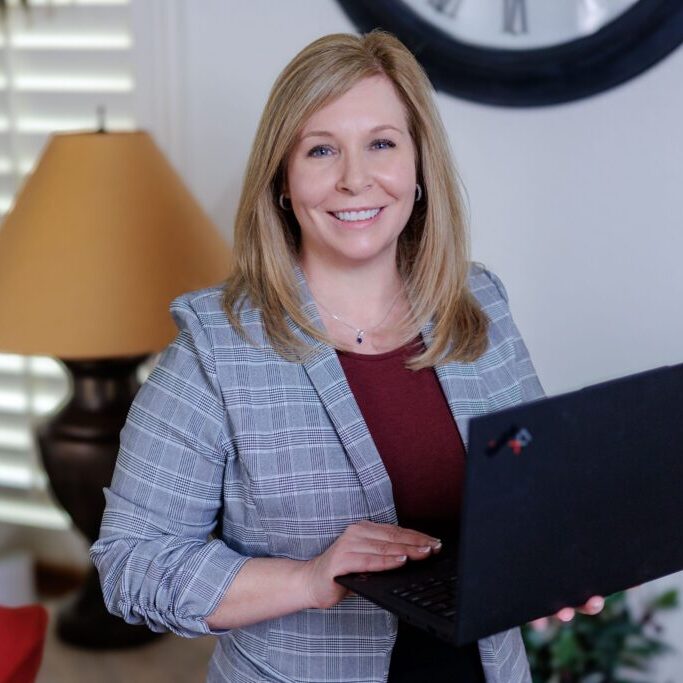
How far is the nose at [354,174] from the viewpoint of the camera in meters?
1.44

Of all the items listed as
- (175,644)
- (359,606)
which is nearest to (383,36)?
(359,606)

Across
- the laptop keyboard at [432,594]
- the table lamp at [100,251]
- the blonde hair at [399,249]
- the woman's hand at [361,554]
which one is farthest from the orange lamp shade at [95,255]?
the laptop keyboard at [432,594]

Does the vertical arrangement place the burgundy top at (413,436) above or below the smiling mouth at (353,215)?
below

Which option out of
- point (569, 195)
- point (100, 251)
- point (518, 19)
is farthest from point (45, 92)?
point (569, 195)

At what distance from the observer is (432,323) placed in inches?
60.7

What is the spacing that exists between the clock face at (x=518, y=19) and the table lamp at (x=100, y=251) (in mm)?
585

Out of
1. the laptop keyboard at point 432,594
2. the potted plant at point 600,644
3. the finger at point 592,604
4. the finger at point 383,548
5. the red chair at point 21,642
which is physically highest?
the finger at point 383,548

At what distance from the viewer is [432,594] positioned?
120 centimetres

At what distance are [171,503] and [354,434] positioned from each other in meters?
0.24

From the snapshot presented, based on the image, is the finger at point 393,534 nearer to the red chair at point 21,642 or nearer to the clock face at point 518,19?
the red chair at point 21,642

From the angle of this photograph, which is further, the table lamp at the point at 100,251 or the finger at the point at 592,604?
the table lamp at the point at 100,251

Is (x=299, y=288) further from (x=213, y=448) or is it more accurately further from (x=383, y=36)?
(x=383, y=36)

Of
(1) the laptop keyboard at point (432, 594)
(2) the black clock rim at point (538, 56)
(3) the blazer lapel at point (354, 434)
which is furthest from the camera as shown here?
(2) the black clock rim at point (538, 56)

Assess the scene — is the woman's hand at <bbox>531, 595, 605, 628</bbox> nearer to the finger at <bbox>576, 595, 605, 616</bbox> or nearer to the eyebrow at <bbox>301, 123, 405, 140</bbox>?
the finger at <bbox>576, 595, 605, 616</bbox>
